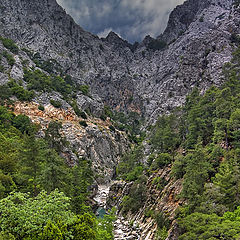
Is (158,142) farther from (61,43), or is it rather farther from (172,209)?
(61,43)

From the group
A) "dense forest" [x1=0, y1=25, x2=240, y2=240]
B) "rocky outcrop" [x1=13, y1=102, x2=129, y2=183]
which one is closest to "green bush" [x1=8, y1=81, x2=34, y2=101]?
"rocky outcrop" [x1=13, y1=102, x2=129, y2=183]

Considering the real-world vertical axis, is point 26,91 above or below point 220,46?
below

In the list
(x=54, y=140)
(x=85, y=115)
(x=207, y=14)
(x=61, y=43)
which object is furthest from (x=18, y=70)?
(x=207, y=14)

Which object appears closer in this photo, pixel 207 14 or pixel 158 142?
pixel 158 142

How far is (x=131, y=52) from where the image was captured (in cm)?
16725

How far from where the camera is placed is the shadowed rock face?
10056 centimetres

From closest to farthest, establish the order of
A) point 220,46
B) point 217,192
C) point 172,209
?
point 217,192 → point 172,209 → point 220,46

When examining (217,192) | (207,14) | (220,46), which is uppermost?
(207,14)

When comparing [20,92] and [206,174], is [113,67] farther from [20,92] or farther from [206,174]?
[206,174]

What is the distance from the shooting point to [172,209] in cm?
3005

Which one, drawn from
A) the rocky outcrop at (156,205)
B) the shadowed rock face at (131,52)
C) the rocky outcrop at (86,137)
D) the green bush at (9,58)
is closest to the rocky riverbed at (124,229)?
the rocky outcrop at (156,205)

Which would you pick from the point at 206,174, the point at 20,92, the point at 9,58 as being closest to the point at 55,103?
the point at 20,92

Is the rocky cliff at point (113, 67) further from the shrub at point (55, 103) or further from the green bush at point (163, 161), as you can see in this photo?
the green bush at point (163, 161)

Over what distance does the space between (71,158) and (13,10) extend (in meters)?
113
